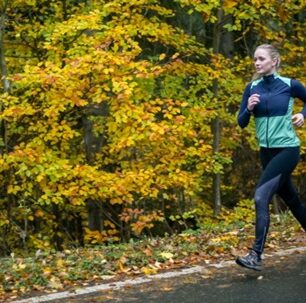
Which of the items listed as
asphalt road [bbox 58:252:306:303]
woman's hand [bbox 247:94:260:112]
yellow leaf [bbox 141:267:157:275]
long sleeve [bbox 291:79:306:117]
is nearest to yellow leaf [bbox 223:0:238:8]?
long sleeve [bbox 291:79:306:117]

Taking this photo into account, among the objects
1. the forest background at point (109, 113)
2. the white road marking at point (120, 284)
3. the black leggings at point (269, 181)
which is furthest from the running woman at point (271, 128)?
the forest background at point (109, 113)

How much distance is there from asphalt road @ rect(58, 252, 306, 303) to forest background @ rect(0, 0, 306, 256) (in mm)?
4598

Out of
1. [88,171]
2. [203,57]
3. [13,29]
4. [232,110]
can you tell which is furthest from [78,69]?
[232,110]

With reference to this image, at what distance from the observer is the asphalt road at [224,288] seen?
4332mm

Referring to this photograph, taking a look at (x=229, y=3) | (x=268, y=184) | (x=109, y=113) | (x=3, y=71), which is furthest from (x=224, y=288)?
(x=229, y=3)

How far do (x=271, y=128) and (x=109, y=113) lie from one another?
609 cm

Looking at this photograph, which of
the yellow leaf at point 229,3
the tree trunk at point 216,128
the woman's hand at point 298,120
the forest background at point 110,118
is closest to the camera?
the woman's hand at point 298,120

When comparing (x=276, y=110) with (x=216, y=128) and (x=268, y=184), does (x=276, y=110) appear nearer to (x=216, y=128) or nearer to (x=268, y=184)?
(x=268, y=184)

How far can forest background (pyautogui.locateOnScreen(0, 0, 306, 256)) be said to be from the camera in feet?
31.9

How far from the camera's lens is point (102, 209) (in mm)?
12141

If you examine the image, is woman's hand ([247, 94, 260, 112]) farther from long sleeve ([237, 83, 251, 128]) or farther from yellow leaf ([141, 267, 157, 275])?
yellow leaf ([141, 267, 157, 275])

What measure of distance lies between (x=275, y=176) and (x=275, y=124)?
43 centimetres

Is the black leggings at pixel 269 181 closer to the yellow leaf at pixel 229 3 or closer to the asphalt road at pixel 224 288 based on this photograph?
the asphalt road at pixel 224 288

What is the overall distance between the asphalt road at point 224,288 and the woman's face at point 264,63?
1.68 metres
